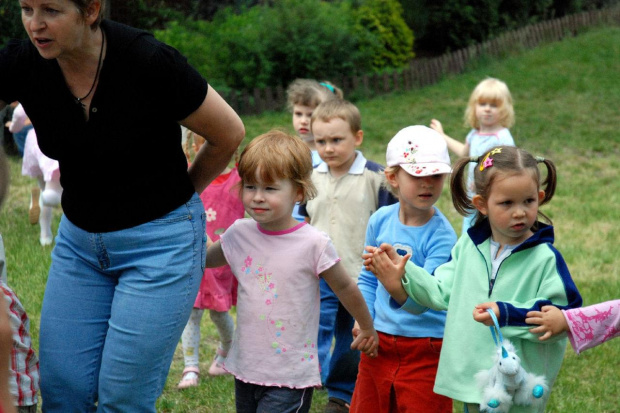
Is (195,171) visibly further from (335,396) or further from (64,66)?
(335,396)

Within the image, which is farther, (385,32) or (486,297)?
(385,32)

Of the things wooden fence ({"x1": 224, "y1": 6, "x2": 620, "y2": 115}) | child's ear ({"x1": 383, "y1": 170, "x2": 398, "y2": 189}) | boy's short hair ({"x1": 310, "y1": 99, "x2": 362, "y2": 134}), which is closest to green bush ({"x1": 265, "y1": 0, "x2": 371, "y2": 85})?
wooden fence ({"x1": 224, "y1": 6, "x2": 620, "y2": 115})

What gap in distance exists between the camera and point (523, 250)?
10.3 feet

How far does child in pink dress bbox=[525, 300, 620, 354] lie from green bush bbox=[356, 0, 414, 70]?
14.9 m

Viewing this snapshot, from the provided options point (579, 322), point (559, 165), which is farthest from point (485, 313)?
point (559, 165)

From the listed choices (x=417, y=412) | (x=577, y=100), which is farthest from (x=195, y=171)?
(x=577, y=100)

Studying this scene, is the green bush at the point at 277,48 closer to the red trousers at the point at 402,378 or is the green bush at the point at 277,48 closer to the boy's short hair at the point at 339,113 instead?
the boy's short hair at the point at 339,113

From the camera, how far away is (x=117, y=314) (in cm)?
291

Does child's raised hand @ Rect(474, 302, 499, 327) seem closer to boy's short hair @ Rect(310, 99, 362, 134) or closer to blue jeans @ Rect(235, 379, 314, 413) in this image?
blue jeans @ Rect(235, 379, 314, 413)

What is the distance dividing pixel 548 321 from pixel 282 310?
102cm

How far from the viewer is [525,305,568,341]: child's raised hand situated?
2.92 meters

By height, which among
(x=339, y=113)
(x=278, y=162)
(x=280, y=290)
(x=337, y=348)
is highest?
(x=278, y=162)

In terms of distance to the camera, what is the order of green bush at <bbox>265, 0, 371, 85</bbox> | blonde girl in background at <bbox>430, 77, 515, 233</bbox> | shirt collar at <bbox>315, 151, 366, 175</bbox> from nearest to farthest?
shirt collar at <bbox>315, 151, 366, 175</bbox>
blonde girl in background at <bbox>430, 77, 515, 233</bbox>
green bush at <bbox>265, 0, 371, 85</bbox>

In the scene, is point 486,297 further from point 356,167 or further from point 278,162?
point 356,167
